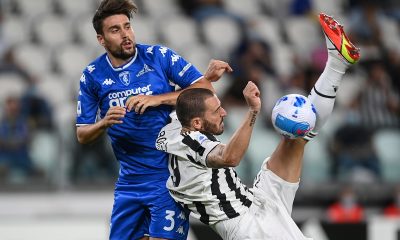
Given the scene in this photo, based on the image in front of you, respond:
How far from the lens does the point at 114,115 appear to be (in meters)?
6.13

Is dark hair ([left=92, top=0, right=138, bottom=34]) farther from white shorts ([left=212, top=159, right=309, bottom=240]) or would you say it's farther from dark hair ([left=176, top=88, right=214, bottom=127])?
white shorts ([left=212, top=159, right=309, bottom=240])

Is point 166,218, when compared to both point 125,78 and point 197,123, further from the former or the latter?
point 125,78

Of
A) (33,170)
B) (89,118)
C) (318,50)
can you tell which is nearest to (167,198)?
(89,118)

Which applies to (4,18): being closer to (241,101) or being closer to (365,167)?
(241,101)

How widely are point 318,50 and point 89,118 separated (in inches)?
232

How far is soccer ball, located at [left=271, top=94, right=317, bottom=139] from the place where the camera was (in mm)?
6070

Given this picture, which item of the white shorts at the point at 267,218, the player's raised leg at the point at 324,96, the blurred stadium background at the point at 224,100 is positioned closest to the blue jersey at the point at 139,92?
the white shorts at the point at 267,218

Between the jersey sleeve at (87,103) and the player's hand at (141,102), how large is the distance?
0.38 m

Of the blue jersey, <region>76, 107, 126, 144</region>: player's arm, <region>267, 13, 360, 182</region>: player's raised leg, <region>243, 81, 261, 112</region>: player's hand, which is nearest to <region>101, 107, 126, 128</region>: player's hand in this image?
<region>76, 107, 126, 144</region>: player's arm

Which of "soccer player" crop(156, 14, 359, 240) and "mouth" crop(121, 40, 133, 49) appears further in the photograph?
"mouth" crop(121, 40, 133, 49)

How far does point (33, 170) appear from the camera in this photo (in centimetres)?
974

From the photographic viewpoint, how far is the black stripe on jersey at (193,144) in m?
5.94

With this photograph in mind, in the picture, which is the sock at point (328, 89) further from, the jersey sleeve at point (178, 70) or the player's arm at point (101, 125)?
the player's arm at point (101, 125)

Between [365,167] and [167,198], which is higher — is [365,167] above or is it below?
below
